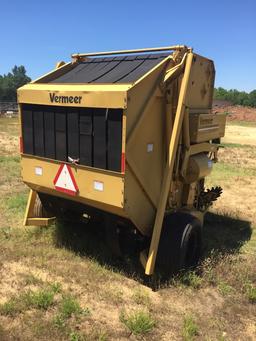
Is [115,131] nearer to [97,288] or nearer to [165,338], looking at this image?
[97,288]

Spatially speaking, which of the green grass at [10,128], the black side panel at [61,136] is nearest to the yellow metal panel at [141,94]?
the black side panel at [61,136]

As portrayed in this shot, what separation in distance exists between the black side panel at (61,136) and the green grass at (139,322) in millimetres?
1949

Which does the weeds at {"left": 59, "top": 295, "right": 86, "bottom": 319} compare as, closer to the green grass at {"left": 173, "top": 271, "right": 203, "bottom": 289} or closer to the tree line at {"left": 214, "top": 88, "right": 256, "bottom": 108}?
the green grass at {"left": 173, "top": 271, "right": 203, "bottom": 289}

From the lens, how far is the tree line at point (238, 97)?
83.2 meters

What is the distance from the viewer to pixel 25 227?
235 inches

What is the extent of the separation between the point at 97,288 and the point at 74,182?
1256 mm

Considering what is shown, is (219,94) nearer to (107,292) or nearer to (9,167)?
(9,167)

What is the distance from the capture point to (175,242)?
14.5 feet

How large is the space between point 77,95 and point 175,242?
6.74ft

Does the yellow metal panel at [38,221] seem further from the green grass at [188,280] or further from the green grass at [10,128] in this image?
the green grass at [10,128]

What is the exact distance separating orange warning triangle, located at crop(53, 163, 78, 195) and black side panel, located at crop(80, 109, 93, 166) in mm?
262

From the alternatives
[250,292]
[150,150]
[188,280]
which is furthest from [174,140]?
[250,292]

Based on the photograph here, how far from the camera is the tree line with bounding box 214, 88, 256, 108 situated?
83188 mm

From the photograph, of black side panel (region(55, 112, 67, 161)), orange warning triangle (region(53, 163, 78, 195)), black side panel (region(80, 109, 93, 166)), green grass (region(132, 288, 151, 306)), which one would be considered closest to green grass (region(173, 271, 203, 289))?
green grass (region(132, 288, 151, 306))
